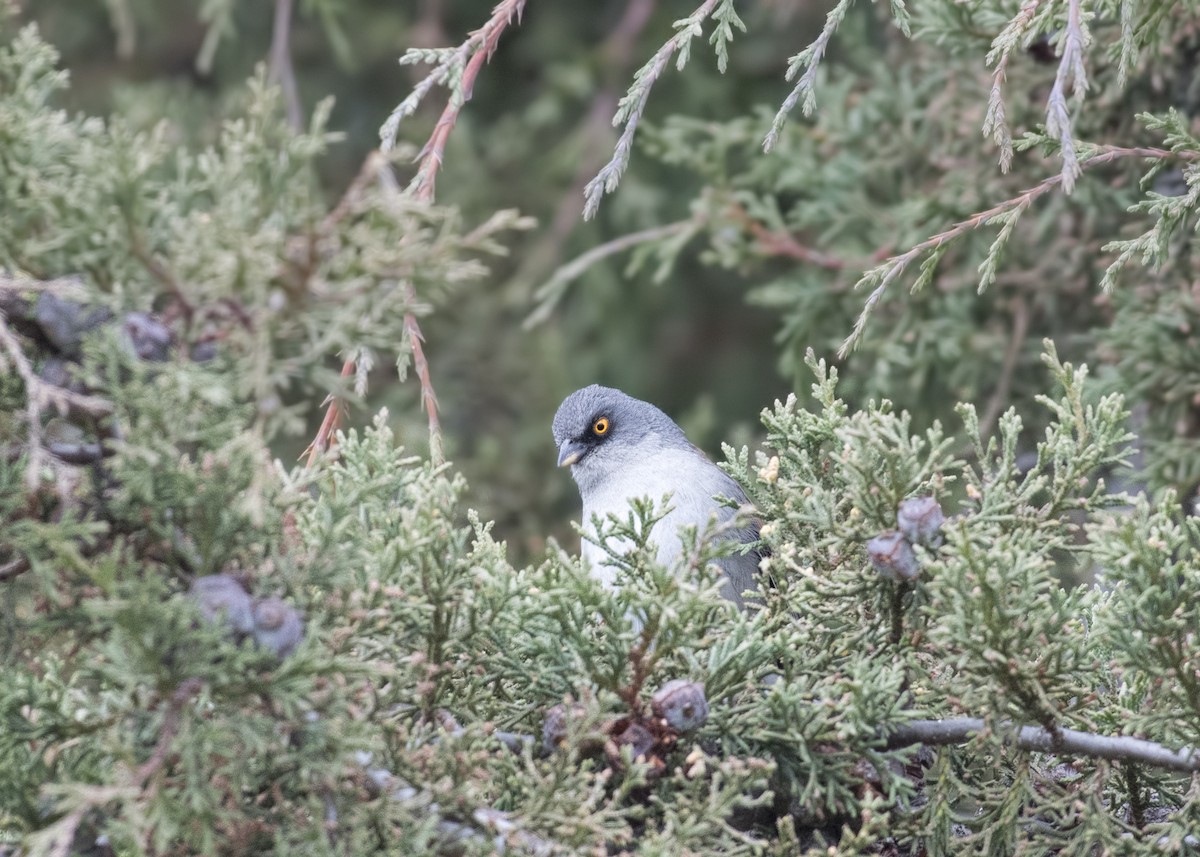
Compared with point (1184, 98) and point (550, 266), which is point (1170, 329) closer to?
point (1184, 98)

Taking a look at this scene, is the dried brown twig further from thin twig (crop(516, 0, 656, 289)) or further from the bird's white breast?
thin twig (crop(516, 0, 656, 289))

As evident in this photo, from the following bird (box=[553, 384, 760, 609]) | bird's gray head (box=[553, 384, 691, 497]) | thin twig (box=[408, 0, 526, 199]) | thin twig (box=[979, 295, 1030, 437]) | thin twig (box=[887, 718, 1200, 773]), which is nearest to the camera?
thin twig (box=[887, 718, 1200, 773])

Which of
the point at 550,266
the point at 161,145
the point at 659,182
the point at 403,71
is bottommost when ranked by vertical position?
the point at 161,145

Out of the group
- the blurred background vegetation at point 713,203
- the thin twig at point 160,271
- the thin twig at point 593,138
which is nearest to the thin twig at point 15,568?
the thin twig at point 160,271

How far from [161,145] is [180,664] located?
709mm

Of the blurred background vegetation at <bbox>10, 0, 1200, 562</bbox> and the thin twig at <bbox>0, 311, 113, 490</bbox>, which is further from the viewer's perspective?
the blurred background vegetation at <bbox>10, 0, 1200, 562</bbox>

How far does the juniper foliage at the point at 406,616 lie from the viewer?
1632 millimetres

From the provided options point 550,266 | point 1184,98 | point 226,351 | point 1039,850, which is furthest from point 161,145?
point 550,266

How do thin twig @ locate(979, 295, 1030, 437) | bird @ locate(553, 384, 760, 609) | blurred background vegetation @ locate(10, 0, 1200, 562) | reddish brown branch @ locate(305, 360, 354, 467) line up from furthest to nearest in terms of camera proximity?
thin twig @ locate(979, 295, 1030, 437), blurred background vegetation @ locate(10, 0, 1200, 562), bird @ locate(553, 384, 760, 609), reddish brown branch @ locate(305, 360, 354, 467)

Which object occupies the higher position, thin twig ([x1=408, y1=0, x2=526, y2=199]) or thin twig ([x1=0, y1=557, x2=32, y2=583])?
thin twig ([x1=408, y1=0, x2=526, y2=199])

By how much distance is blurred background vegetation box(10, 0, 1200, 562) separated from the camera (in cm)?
396

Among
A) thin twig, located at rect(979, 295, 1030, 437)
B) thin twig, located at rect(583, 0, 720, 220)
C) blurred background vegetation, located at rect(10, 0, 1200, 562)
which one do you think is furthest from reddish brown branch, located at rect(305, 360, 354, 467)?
thin twig, located at rect(979, 295, 1030, 437)

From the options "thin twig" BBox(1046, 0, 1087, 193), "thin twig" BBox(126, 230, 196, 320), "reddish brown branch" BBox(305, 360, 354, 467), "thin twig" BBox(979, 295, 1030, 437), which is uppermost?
"thin twig" BBox(979, 295, 1030, 437)

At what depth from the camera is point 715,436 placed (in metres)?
6.77
